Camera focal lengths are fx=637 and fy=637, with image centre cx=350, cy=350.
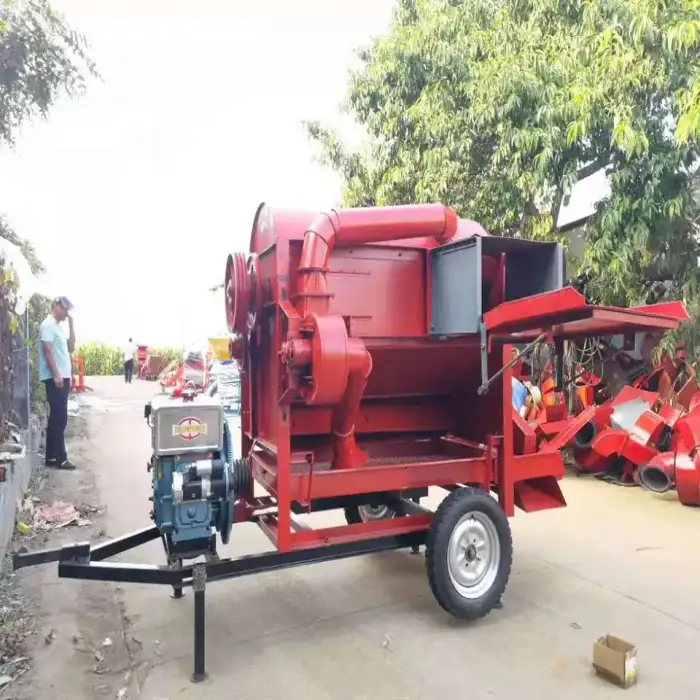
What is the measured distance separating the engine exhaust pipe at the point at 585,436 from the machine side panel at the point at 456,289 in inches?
181

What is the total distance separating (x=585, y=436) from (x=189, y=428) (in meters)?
5.71

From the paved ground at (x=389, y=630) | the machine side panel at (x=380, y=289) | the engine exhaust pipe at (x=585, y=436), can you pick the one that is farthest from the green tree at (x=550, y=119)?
the paved ground at (x=389, y=630)

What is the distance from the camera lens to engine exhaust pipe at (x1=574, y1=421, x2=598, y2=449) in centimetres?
762

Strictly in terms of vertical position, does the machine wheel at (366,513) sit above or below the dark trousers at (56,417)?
below

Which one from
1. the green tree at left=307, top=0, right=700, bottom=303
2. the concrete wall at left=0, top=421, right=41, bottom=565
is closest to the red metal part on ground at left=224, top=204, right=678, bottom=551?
the concrete wall at left=0, top=421, right=41, bottom=565

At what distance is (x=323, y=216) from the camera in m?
3.34

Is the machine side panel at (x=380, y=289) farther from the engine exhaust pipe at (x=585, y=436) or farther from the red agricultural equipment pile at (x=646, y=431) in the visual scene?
the engine exhaust pipe at (x=585, y=436)

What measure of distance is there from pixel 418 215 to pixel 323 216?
56 centimetres

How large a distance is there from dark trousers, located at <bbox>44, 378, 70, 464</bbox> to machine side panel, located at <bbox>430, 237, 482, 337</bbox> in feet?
15.8

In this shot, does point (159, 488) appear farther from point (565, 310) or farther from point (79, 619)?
point (565, 310)

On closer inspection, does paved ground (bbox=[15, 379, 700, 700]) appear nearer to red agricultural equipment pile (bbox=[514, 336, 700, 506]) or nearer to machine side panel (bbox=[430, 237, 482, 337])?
red agricultural equipment pile (bbox=[514, 336, 700, 506])

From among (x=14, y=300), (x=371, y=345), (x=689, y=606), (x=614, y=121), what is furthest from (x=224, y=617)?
(x=614, y=121)

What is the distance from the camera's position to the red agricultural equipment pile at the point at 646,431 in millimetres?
6191

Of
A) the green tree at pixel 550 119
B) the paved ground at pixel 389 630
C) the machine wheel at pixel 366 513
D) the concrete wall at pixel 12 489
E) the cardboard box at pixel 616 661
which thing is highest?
the green tree at pixel 550 119
